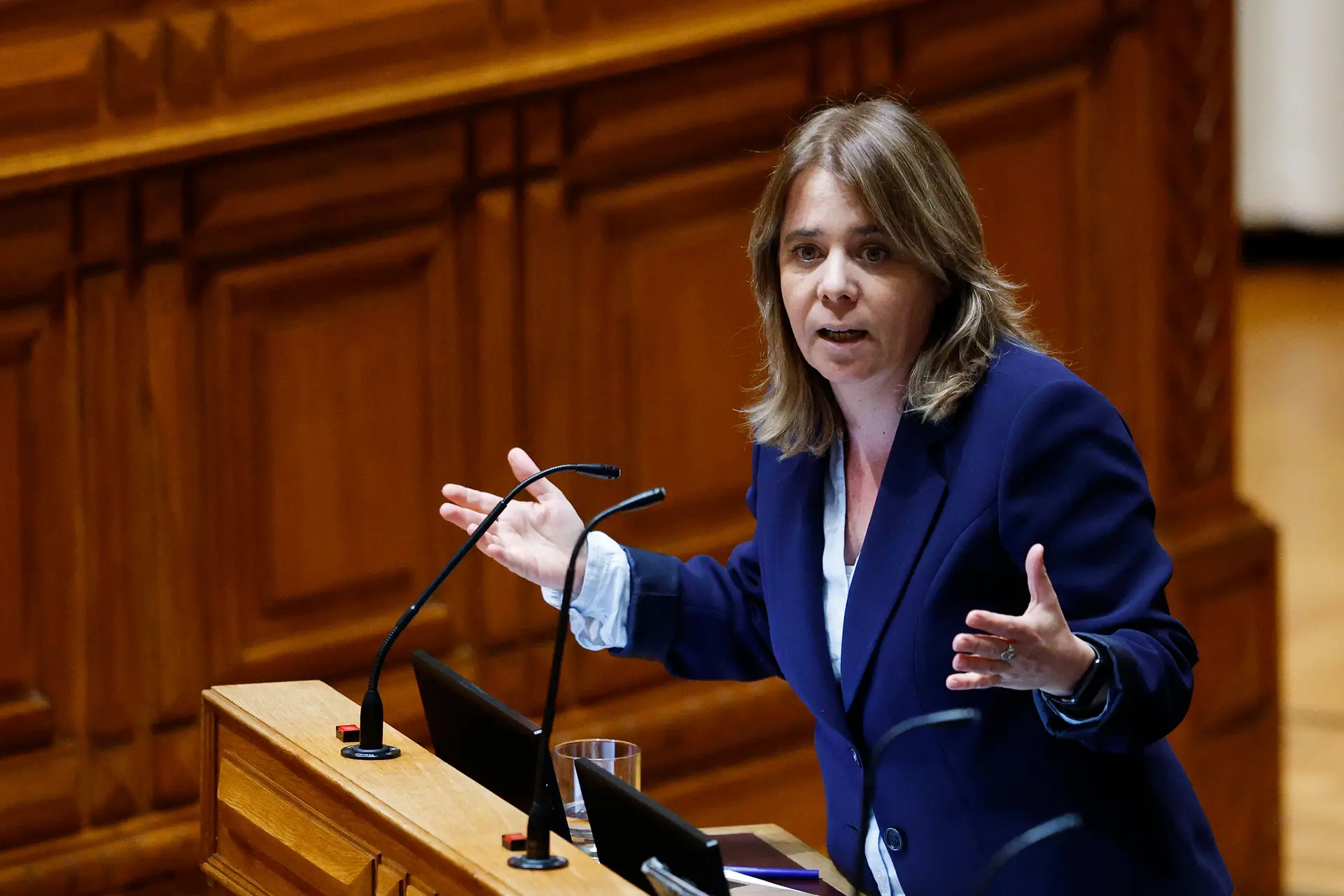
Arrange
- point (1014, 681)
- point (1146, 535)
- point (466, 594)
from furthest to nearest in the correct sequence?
1. point (466, 594)
2. point (1146, 535)
3. point (1014, 681)

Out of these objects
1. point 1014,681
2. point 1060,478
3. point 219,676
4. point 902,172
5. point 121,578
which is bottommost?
point 219,676

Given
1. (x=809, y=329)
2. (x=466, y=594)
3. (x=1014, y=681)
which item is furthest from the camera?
(x=466, y=594)

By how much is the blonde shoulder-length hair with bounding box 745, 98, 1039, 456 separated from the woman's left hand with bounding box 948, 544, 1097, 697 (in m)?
0.29

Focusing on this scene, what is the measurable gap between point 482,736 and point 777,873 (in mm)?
349

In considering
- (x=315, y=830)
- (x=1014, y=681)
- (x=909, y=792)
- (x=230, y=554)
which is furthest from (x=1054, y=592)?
(x=230, y=554)

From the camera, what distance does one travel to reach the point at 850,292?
1788 millimetres

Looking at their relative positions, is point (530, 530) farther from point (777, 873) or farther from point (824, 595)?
point (777, 873)

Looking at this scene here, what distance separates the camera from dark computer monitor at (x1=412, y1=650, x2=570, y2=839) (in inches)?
64.4

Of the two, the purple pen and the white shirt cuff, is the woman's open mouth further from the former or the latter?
the purple pen

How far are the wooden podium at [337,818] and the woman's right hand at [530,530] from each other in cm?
22

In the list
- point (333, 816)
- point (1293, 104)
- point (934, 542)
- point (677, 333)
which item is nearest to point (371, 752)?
point (333, 816)

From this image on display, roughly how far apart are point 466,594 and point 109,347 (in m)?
0.65

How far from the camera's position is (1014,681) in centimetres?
155

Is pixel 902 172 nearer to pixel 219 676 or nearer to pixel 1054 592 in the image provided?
pixel 1054 592
